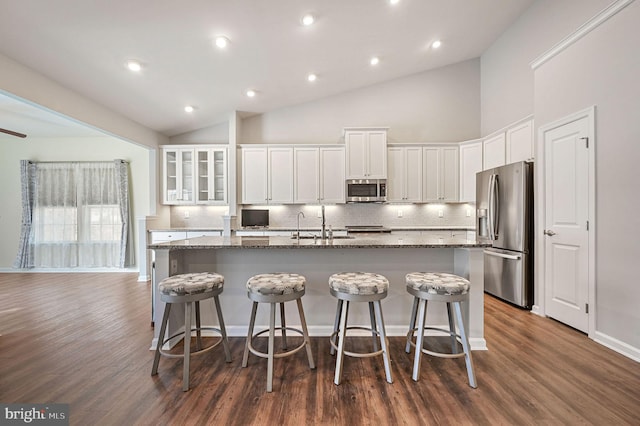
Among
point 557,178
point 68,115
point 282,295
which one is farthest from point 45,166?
point 557,178

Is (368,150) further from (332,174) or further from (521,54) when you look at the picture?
(521,54)

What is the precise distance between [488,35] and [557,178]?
9.38 ft

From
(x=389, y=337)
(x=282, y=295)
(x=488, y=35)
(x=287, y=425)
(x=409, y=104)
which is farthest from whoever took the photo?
(x=409, y=104)

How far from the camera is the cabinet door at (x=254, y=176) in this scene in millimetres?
5113

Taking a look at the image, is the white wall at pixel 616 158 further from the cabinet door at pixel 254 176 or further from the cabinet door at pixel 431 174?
the cabinet door at pixel 254 176

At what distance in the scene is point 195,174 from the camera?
5238 millimetres

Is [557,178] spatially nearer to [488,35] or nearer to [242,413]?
[488,35]

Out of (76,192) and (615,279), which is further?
(76,192)

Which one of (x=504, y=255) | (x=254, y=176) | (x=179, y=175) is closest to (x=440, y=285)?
(x=504, y=255)

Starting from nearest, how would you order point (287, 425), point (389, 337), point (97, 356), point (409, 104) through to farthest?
point (287, 425), point (97, 356), point (389, 337), point (409, 104)

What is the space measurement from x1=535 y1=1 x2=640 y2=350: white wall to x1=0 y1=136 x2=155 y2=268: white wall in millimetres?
6761

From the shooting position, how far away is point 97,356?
2.25 meters

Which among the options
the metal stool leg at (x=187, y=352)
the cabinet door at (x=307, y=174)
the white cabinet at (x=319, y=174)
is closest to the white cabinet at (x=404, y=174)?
the white cabinet at (x=319, y=174)

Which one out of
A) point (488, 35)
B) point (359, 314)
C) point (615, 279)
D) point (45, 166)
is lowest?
point (359, 314)
